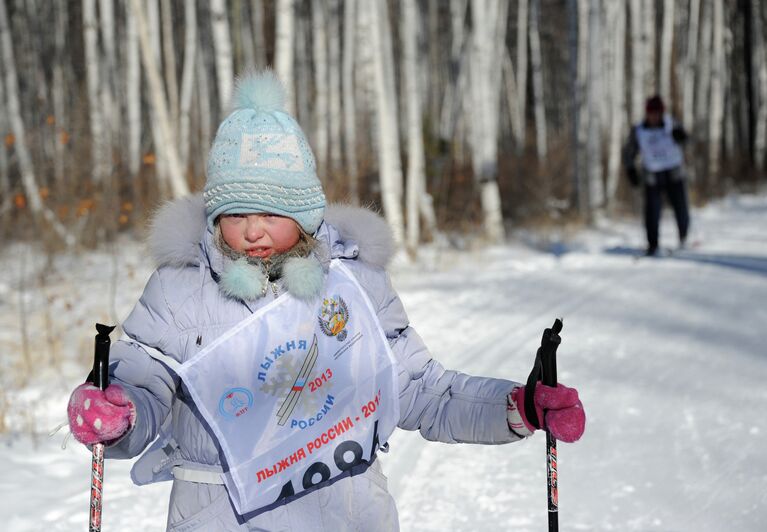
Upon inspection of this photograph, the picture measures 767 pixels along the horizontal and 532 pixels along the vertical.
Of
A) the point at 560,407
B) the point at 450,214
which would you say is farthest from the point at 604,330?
the point at 450,214

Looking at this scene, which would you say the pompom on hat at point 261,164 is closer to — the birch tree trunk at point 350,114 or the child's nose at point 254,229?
the child's nose at point 254,229

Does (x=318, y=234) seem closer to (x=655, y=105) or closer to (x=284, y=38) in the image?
(x=284, y=38)

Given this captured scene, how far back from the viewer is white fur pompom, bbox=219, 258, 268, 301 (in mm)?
1756

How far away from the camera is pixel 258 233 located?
1.88 m

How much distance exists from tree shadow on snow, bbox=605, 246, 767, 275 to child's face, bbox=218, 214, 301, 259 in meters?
7.26

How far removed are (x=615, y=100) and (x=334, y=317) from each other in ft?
48.7

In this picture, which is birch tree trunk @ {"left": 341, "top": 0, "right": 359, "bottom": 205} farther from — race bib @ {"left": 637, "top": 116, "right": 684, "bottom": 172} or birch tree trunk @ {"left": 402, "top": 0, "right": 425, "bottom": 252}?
race bib @ {"left": 637, "top": 116, "right": 684, "bottom": 172}

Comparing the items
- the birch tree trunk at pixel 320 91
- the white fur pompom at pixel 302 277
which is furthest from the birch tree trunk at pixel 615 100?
the white fur pompom at pixel 302 277

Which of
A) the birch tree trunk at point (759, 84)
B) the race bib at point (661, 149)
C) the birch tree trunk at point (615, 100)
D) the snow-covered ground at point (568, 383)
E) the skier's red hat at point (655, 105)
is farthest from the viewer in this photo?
the birch tree trunk at point (759, 84)

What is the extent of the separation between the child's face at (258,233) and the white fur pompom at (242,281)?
79 mm

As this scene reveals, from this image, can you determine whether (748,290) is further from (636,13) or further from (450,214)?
(636,13)

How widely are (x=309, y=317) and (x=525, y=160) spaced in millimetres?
14395

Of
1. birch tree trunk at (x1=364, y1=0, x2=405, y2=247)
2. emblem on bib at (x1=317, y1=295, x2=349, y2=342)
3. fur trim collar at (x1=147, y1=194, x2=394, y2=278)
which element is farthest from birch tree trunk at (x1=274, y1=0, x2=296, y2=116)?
emblem on bib at (x1=317, y1=295, x2=349, y2=342)

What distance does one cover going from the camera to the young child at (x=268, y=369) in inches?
69.6
